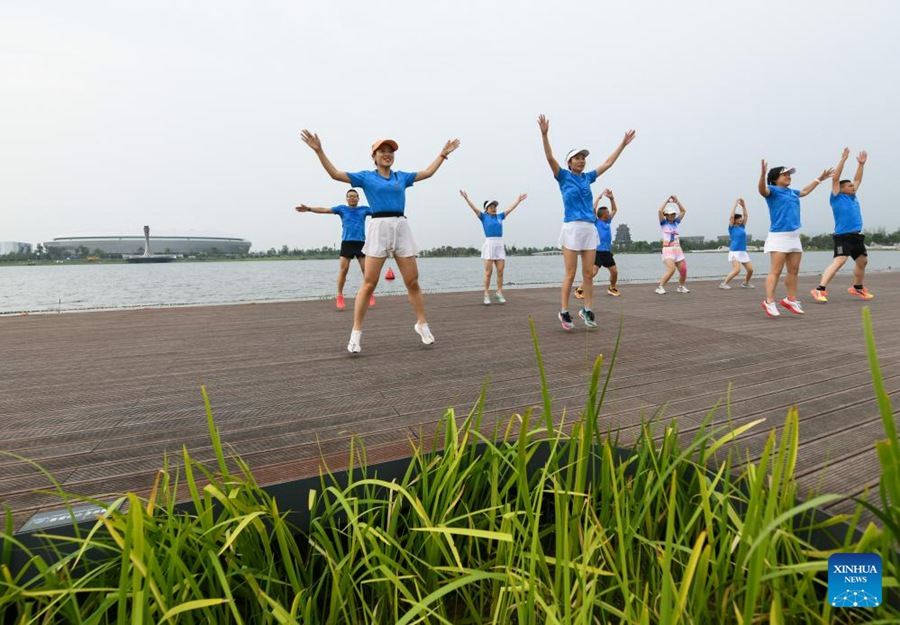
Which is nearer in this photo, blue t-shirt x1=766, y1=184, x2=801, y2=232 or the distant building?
blue t-shirt x1=766, y1=184, x2=801, y2=232

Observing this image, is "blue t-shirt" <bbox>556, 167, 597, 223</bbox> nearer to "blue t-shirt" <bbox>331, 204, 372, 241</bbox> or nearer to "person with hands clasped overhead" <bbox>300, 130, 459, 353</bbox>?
"person with hands clasped overhead" <bbox>300, 130, 459, 353</bbox>

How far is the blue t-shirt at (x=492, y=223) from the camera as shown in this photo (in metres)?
8.56

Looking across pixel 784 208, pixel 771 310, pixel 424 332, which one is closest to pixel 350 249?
pixel 424 332

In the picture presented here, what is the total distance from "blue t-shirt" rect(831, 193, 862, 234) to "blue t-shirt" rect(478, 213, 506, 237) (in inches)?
220

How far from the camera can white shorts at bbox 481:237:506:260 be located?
8445mm

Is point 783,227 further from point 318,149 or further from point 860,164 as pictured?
point 318,149

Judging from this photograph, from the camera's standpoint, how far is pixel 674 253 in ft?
32.3

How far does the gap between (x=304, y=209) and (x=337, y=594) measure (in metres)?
5.80

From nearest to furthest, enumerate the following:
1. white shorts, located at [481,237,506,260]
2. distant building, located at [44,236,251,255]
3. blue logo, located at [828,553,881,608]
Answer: blue logo, located at [828,553,881,608], white shorts, located at [481,237,506,260], distant building, located at [44,236,251,255]

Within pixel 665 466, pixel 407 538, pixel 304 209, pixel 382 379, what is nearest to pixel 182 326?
pixel 304 209

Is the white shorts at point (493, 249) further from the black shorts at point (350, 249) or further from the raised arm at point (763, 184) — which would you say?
the raised arm at point (763, 184)

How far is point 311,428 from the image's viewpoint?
2.23m

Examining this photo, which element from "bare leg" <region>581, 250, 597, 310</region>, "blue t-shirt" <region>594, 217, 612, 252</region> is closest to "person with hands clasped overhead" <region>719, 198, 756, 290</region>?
"blue t-shirt" <region>594, 217, 612, 252</region>

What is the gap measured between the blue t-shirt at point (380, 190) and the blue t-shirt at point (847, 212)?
7.64 meters
